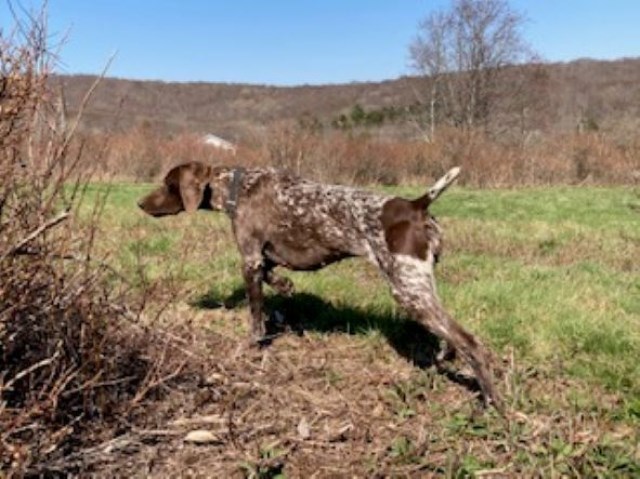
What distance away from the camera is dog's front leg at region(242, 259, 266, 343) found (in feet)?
16.8

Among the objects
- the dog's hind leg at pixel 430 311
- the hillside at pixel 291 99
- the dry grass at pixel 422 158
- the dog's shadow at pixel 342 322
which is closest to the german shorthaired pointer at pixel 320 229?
the dog's hind leg at pixel 430 311

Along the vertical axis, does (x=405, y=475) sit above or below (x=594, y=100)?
below

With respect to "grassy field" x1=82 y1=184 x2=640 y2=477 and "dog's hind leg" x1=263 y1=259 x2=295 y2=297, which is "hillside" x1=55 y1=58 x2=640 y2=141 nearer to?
"grassy field" x1=82 y1=184 x2=640 y2=477

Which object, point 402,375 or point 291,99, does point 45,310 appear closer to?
point 402,375

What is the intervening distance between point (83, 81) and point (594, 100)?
4451 centimetres

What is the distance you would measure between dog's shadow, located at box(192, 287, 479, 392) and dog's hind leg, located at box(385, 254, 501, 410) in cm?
41

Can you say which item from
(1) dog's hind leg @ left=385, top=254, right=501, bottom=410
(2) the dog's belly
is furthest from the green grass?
(1) dog's hind leg @ left=385, top=254, right=501, bottom=410

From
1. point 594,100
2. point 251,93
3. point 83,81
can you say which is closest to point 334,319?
point 594,100

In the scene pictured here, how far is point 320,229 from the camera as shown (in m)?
4.83

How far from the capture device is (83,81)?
67.4 m

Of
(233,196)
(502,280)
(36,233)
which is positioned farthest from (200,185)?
(502,280)

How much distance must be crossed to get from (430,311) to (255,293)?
148 cm

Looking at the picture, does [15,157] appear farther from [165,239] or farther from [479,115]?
[479,115]

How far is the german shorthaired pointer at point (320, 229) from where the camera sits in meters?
4.20
